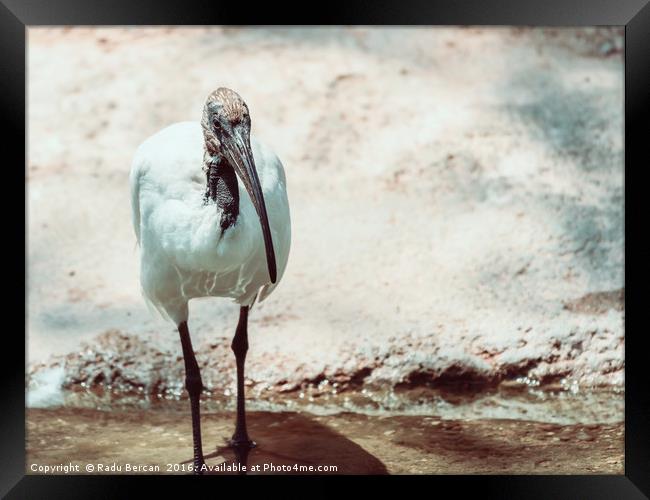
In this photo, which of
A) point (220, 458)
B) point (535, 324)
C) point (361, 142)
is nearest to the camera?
point (220, 458)

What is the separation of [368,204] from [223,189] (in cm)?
155

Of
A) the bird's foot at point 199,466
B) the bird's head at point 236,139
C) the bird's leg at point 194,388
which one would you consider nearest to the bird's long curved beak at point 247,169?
the bird's head at point 236,139

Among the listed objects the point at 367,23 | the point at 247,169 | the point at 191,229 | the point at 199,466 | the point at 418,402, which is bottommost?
the point at 199,466

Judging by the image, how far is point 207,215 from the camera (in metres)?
2.41

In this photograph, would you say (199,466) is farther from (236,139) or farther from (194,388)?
(236,139)

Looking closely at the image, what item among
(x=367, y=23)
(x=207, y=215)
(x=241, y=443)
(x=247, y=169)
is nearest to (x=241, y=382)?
(x=241, y=443)

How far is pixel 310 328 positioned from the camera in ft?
10.9

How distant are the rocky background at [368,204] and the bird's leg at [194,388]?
1.37ft

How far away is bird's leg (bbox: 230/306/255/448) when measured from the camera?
9.53ft

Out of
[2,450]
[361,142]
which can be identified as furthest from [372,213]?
[2,450]

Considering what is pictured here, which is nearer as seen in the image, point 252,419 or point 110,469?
point 110,469

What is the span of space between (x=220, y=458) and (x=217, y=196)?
A: 86 centimetres

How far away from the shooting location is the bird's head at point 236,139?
236 cm

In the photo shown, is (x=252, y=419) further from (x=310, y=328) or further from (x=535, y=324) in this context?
(x=535, y=324)
